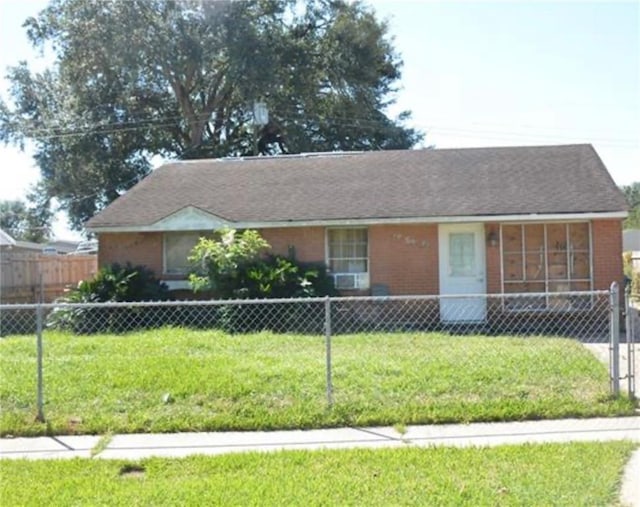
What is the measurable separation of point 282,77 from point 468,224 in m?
18.0

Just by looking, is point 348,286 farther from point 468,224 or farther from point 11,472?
point 11,472

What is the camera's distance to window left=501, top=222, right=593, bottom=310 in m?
15.2

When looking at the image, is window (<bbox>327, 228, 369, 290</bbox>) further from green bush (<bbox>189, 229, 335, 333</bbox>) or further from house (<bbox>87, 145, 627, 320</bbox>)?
green bush (<bbox>189, 229, 335, 333</bbox>)

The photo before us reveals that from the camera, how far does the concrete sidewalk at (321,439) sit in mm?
6207

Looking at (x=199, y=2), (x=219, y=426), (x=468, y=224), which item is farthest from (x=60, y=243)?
(x=219, y=426)

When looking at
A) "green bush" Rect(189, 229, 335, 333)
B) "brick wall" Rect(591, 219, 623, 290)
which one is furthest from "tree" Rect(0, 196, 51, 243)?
"brick wall" Rect(591, 219, 623, 290)

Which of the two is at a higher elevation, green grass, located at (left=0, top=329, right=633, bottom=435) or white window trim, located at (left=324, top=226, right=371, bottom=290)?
white window trim, located at (left=324, top=226, right=371, bottom=290)

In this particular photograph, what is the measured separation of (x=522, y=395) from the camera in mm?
7609

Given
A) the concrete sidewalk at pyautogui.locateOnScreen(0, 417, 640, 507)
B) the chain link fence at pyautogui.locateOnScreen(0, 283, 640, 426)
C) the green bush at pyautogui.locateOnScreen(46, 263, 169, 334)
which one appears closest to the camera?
the concrete sidewalk at pyautogui.locateOnScreen(0, 417, 640, 507)

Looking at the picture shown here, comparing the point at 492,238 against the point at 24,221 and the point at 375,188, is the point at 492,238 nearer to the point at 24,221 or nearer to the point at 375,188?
the point at 375,188

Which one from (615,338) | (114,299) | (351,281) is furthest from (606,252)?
(114,299)

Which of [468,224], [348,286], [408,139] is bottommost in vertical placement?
[348,286]

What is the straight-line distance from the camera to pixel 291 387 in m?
7.98

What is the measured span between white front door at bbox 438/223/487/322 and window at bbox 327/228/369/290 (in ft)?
5.89
